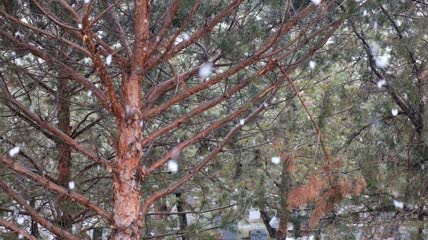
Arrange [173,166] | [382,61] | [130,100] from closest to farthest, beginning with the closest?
1. [130,100]
2. [173,166]
3. [382,61]

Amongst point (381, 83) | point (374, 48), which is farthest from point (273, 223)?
point (374, 48)

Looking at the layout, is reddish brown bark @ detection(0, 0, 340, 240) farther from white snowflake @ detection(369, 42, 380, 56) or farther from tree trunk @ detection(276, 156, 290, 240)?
tree trunk @ detection(276, 156, 290, 240)

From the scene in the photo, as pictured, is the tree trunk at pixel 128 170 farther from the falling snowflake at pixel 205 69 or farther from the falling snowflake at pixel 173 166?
the falling snowflake at pixel 173 166

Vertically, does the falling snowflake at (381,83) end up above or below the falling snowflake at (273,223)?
above

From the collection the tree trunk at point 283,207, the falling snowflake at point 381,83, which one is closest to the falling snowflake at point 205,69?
the tree trunk at point 283,207

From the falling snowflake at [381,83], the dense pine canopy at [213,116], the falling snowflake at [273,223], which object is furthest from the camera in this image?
the falling snowflake at [273,223]

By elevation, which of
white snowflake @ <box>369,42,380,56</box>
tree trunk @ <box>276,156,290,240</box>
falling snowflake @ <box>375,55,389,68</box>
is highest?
white snowflake @ <box>369,42,380,56</box>

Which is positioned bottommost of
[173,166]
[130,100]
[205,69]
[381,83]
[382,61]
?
[173,166]

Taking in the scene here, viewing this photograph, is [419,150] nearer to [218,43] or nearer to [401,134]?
[401,134]

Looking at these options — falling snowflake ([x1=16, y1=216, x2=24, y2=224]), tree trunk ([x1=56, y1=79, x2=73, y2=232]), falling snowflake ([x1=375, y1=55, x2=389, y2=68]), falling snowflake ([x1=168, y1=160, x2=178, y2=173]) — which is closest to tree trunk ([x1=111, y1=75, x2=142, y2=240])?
falling snowflake ([x1=168, y1=160, x2=178, y2=173])

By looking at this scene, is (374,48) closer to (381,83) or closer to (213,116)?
(381,83)

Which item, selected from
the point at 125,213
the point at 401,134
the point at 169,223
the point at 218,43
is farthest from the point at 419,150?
the point at 125,213

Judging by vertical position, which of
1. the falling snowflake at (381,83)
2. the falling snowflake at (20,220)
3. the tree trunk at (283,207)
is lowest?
the falling snowflake at (20,220)

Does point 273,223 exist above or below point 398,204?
above
